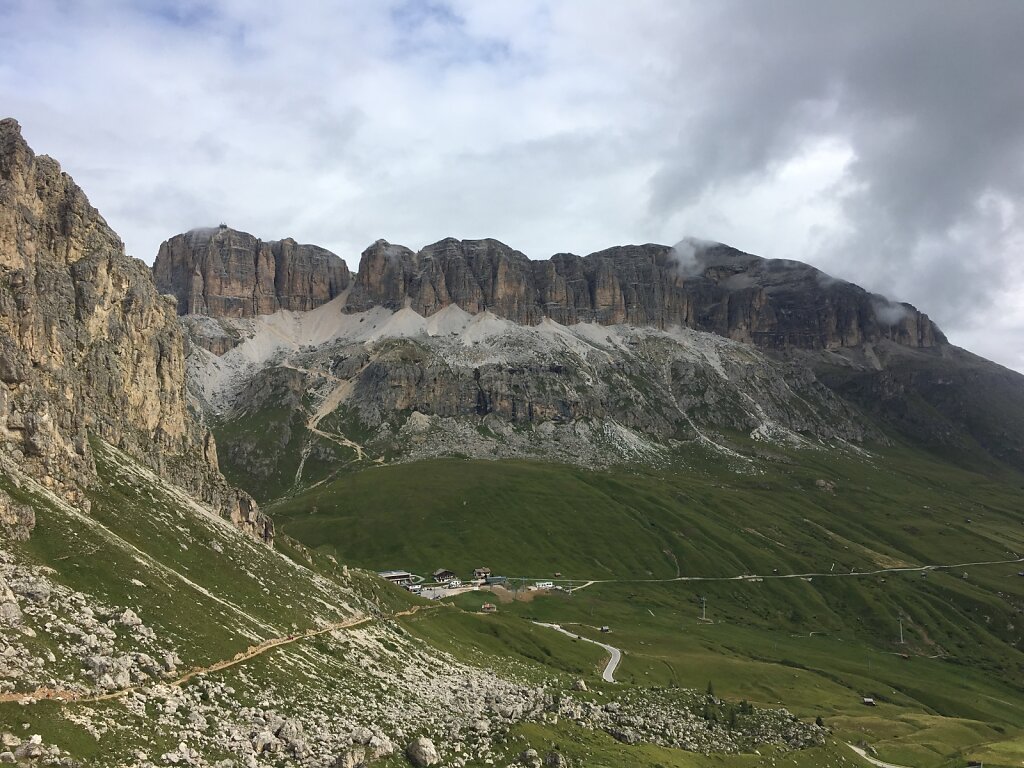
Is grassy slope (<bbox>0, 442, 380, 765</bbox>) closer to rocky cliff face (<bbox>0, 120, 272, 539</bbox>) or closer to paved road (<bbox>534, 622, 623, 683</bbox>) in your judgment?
rocky cliff face (<bbox>0, 120, 272, 539</bbox>)

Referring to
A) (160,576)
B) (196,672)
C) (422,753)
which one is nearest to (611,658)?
(422,753)

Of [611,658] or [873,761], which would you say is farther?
[611,658]

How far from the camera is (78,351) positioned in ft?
354

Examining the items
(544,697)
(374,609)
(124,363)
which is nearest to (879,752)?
(544,697)

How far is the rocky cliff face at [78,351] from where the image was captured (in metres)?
79.0

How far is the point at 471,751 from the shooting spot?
57.2 metres

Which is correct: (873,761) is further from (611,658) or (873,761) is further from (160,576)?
(160,576)

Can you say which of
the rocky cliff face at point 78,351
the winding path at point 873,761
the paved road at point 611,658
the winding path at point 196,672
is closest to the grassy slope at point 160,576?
the winding path at point 196,672

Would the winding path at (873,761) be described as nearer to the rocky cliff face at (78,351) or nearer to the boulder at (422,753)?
the boulder at (422,753)

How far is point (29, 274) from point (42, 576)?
56638 mm

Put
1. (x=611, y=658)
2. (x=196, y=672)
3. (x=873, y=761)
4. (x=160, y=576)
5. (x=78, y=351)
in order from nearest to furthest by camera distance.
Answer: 1. (x=196, y=672)
2. (x=160, y=576)
3. (x=873, y=761)
4. (x=78, y=351)
5. (x=611, y=658)

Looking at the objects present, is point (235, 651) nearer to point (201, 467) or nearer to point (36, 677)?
point (36, 677)

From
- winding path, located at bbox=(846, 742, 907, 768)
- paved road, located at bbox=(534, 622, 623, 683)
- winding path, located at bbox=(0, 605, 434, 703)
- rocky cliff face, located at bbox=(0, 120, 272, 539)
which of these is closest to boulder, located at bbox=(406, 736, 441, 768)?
winding path, located at bbox=(0, 605, 434, 703)

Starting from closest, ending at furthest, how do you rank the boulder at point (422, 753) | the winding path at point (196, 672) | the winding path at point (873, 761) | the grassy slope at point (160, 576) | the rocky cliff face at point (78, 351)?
the winding path at point (196, 672)
the grassy slope at point (160, 576)
the boulder at point (422, 753)
the rocky cliff face at point (78, 351)
the winding path at point (873, 761)
